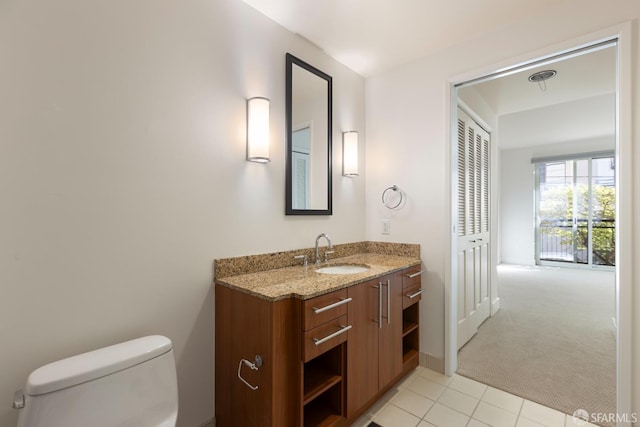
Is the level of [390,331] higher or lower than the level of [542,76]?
lower

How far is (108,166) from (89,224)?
0.84 feet

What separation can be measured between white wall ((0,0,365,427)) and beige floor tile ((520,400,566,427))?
6.13 feet

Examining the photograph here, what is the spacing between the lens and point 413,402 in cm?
191

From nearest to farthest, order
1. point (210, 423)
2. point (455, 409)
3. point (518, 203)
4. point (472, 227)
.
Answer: point (210, 423), point (455, 409), point (472, 227), point (518, 203)

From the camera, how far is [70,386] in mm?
973

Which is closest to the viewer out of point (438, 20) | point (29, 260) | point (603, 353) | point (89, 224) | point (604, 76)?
point (29, 260)

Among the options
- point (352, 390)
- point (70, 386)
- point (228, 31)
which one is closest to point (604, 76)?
→ point (228, 31)

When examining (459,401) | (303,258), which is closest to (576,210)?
(459,401)

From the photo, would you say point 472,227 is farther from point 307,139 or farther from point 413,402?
point 307,139

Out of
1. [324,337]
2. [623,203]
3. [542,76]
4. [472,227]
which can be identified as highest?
[542,76]

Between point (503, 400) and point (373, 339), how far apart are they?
3.32ft

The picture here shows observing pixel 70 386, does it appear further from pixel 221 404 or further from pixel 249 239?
pixel 249 239

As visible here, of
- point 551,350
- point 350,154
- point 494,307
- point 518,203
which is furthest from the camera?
point 518,203

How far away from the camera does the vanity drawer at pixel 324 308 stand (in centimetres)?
135
